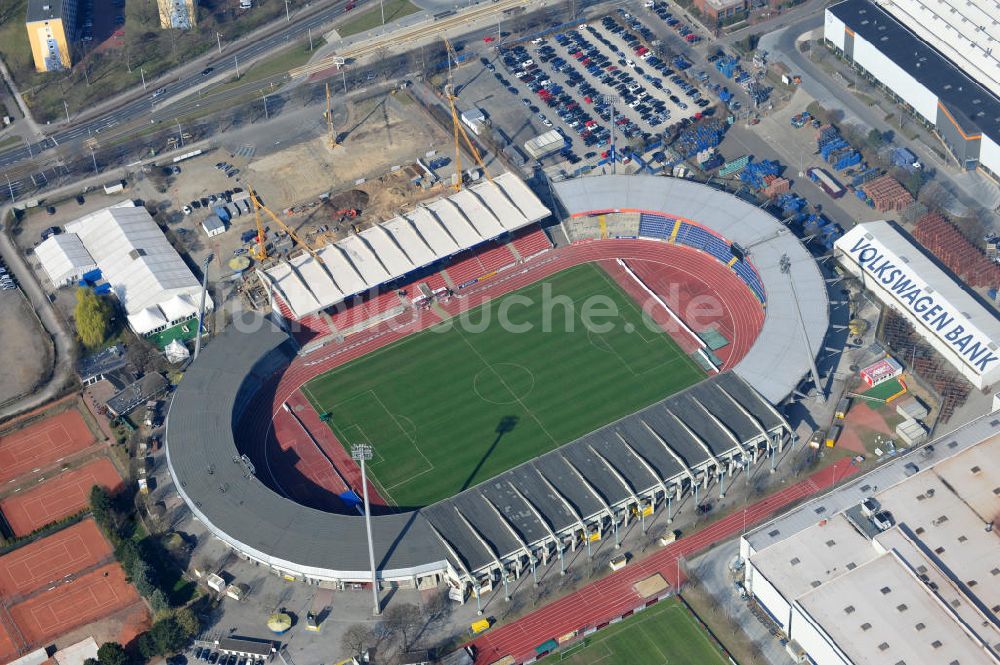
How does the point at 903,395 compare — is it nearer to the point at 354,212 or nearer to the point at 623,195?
the point at 623,195

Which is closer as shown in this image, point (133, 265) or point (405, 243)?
point (405, 243)

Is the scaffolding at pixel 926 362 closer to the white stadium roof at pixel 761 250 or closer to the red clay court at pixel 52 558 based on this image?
the white stadium roof at pixel 761 250

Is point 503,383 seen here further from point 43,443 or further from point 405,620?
point 43,443

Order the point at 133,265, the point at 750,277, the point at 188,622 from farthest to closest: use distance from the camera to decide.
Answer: the point at 133,265, the point at 750,277, the point at 188,622

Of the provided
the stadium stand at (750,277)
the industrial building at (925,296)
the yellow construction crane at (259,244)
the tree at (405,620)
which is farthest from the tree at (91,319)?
the industrial building at (925,296)

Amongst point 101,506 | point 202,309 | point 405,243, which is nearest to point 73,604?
point 101,506

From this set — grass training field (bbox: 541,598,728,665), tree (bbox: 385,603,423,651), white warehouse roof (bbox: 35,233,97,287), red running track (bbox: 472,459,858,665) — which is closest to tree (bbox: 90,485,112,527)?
tree (bbox: 385,603,423,651)
